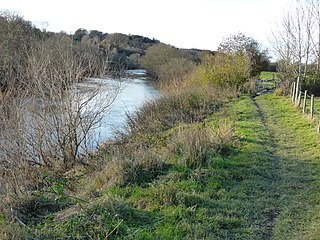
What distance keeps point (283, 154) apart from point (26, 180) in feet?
Answer: 22.3

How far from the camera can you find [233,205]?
6930 mm

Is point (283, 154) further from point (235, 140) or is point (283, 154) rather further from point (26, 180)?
point (26, 180)

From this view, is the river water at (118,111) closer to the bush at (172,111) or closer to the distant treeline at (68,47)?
the bush at (172,111)

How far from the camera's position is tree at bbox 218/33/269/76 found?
3309 centimetres

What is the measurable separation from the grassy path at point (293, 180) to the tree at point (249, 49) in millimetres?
18604

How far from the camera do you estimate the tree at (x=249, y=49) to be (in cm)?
3309

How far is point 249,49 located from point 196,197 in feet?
105

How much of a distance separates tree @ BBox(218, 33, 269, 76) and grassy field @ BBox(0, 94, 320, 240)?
22.1 m

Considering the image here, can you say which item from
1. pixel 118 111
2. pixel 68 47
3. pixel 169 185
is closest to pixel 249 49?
pixel 118 111

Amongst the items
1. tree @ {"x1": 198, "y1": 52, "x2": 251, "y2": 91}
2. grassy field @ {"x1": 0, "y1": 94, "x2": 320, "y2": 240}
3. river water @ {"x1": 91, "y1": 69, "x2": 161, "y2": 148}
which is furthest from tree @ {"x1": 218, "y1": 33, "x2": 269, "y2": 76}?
grassy field @ {"x1": 0, "y1": 94, "x2": 320, "y2": 240}

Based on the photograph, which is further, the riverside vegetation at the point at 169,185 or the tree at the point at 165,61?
the tree at the point at 165,61

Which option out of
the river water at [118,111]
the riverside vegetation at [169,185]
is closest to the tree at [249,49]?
the river water at [118,111]

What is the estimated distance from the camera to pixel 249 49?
121 feet

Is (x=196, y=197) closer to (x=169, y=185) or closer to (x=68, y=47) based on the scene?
(x=169, y=185)
